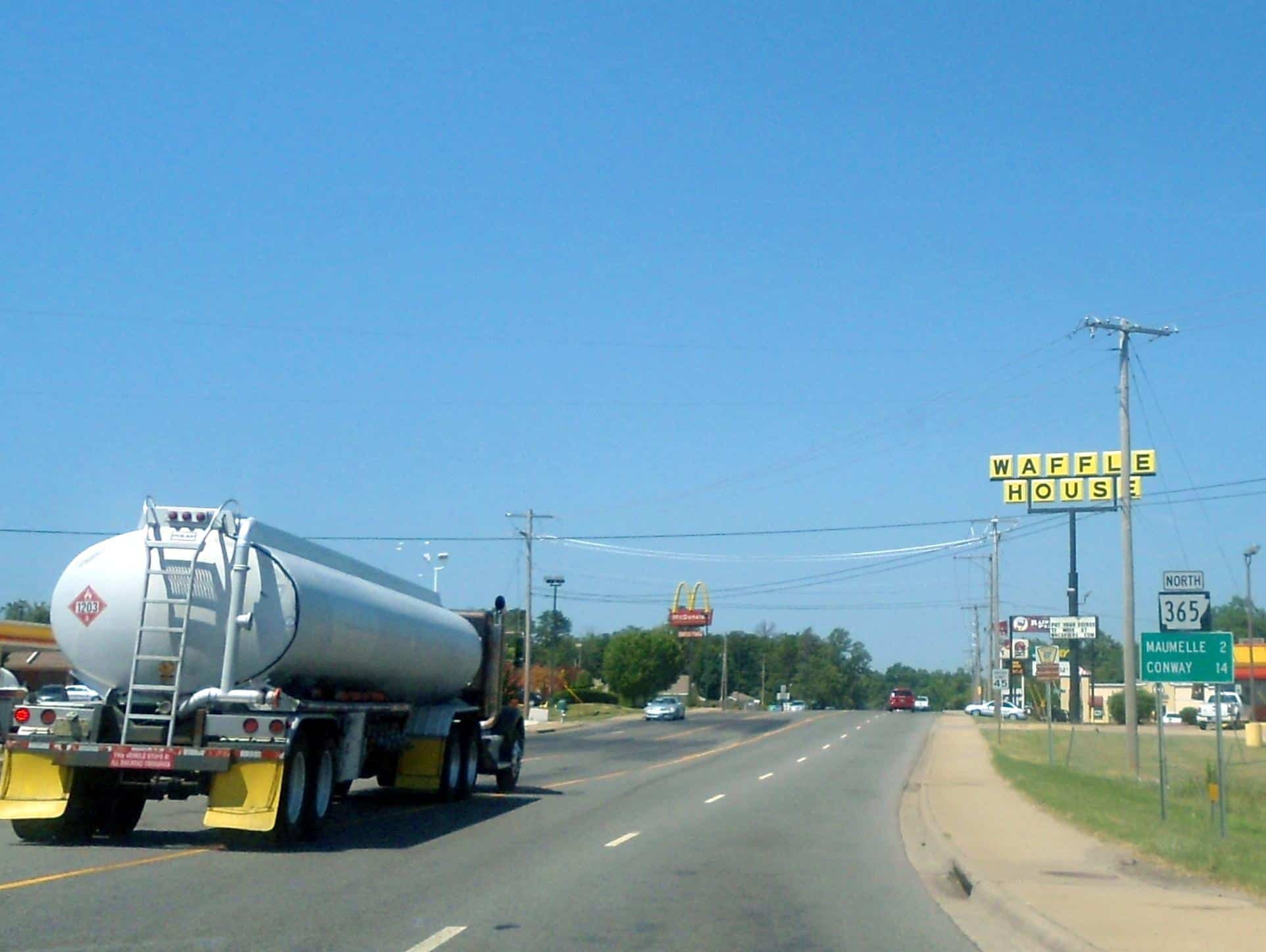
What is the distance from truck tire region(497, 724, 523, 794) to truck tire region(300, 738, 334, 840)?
26.4ft

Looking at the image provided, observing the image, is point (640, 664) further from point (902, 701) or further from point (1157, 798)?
point (1157, 798)

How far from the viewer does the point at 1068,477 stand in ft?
252

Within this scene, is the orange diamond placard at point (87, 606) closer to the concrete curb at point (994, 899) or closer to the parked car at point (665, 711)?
the concrete curb at point (994, 899)

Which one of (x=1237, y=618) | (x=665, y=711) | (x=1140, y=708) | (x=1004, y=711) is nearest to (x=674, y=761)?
(x=665, y=711)

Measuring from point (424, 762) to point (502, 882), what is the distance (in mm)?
8501

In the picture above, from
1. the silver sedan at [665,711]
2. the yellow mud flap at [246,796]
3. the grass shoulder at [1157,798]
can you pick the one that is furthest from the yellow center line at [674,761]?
the yellow mud flap at [246,796]

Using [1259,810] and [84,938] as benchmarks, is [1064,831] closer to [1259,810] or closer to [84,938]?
[1259,810]

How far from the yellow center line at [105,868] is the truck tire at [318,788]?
97cm

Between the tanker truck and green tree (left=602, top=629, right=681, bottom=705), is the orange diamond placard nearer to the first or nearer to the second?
the tanker truck

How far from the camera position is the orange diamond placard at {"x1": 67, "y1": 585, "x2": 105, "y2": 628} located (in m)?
15.7

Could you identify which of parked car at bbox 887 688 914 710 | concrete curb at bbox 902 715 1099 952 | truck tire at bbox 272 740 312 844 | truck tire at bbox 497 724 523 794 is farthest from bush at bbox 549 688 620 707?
truck tire at bbox 272 740 312 844

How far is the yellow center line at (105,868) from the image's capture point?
39.7 ft

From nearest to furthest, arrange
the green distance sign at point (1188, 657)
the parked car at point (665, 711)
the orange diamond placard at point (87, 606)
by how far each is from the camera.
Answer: the orange diamond placard at point (87, 606) → the green distance sign at point (1188, 657) → the parked car at point (665, 711)

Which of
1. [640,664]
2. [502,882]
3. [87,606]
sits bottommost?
[502,882]
